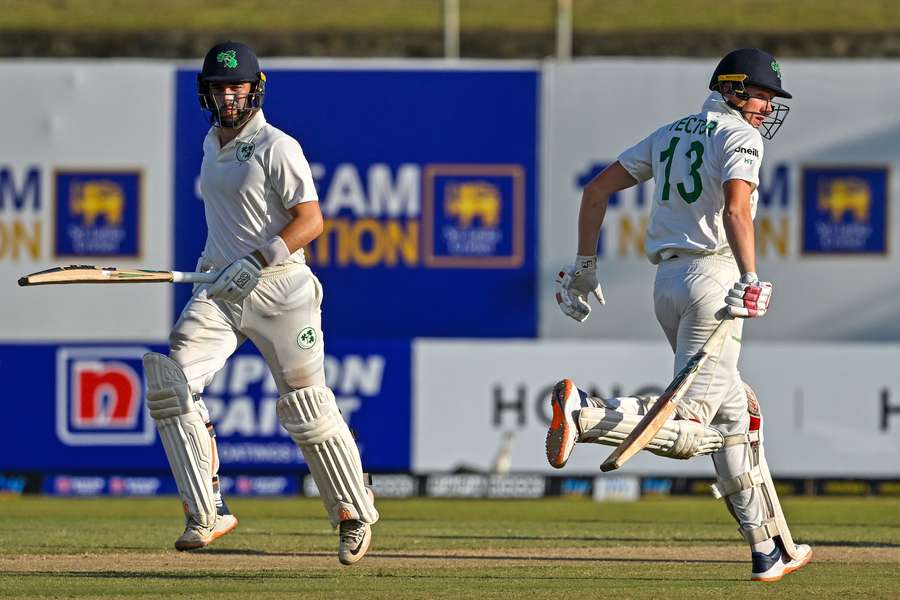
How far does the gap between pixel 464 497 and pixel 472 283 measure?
1721 millimetres

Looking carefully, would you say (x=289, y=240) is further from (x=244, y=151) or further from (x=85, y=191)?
(x=85, y=191)

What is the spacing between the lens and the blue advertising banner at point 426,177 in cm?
1384

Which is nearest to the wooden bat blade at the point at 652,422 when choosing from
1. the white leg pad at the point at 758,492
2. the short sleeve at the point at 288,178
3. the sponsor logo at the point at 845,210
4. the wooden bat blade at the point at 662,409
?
the wooden bat blade at the point at 662,409

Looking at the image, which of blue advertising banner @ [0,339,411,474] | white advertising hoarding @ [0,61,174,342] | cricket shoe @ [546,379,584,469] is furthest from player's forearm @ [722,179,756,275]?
white advertising hoarding @ [0,61,174,342]

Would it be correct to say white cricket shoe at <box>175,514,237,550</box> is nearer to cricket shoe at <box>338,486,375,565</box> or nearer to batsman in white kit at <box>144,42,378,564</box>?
batsman in white kit at <box>144,42,378,564</box>

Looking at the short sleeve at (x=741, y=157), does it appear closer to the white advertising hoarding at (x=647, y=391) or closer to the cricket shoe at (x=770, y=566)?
the cricket shoe at (x=770, y=566)

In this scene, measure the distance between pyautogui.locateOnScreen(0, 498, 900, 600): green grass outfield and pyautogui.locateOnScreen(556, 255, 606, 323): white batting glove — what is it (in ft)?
3.40

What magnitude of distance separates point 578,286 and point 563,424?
0.97 meters

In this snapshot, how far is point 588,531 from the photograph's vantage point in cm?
909

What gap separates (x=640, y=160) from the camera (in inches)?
267

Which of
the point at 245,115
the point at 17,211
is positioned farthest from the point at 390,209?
the point at 245,115

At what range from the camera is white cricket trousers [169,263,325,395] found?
261 inches

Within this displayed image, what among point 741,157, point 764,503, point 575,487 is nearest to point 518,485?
point 575,487

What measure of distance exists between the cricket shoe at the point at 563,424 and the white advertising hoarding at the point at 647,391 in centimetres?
723
